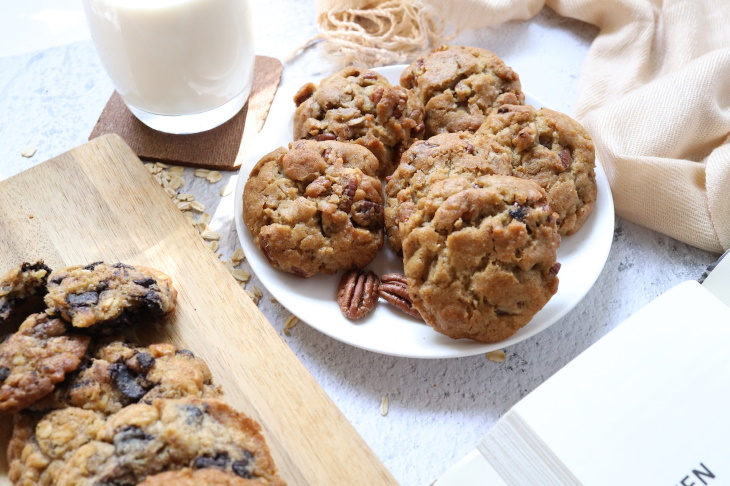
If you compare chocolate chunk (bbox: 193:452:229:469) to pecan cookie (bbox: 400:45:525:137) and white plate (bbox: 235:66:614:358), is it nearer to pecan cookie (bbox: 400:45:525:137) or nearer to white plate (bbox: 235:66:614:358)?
white plate (bbox: 235:66:614:358)

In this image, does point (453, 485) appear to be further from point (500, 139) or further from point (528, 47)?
point (528, 47)

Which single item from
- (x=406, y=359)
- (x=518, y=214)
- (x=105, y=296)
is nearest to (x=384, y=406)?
(x=406, y=359)

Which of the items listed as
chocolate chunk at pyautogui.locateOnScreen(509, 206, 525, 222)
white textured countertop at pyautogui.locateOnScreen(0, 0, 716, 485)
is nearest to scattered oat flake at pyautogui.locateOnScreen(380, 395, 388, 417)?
white textured countertop at pyautogui.locateOnScreen(0, 0, 716, 485)

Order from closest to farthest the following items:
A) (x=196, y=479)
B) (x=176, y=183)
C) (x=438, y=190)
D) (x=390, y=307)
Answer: (x=196, y=479)
(x=438, y=190)
(x=390, y=307)
(x=176, y=183)

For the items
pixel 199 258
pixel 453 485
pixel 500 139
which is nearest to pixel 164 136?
pixel 199 258

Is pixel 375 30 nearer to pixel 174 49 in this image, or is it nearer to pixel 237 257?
pixel 174 49

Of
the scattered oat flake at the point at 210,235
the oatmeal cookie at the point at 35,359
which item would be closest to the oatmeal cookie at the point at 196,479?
the oatmeal cookie at the point at 35,359
